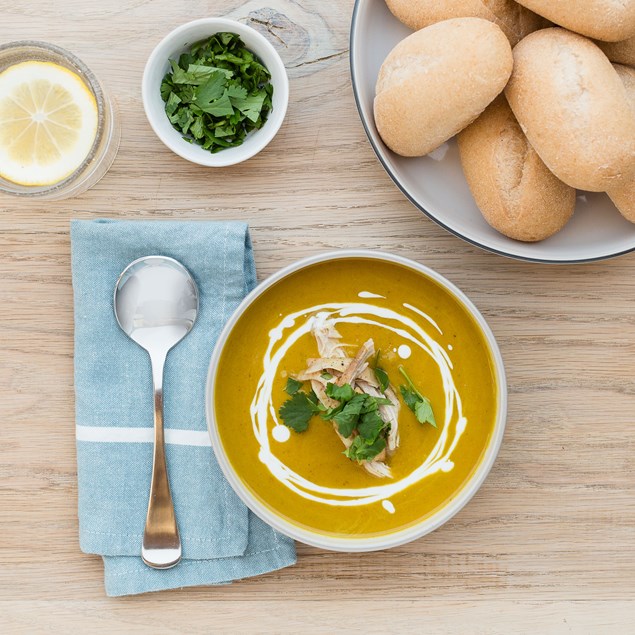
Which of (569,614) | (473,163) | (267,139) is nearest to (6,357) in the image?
(267,139)

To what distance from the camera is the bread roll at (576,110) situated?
1015mm

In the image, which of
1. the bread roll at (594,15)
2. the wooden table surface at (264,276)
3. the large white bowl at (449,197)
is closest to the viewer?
the bread roll at (594,15)

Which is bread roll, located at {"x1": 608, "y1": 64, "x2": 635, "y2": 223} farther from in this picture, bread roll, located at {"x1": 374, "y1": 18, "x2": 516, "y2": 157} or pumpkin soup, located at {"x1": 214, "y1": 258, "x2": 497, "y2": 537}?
pumpkin soup, located at {"x1": 214, "y1": 258, "x2": 497, "y2": 537}

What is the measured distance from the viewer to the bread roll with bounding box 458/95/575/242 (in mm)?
1104

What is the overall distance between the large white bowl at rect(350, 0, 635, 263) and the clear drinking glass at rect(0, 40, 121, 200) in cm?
41

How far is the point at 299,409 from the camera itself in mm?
1138

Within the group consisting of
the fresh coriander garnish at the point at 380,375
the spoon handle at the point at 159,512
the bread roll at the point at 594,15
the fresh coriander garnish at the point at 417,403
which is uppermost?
the bread roll at the point at 594,15

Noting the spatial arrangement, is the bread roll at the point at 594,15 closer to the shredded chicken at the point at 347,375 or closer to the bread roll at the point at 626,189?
the bread roll at the point at 626,189

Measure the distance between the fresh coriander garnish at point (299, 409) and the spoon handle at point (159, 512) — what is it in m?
0.22

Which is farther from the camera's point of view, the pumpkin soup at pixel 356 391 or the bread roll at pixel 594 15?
the pumpkin soup at pixel 356 391

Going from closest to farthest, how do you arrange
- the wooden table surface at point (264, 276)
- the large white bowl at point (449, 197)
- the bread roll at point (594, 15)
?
the bread roll at point (594, 15)
the large white bowl at point (449, 197)
the wooden table surface at point (264, 276)

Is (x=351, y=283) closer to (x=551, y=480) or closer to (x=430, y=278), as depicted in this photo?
(x=430, y=278)

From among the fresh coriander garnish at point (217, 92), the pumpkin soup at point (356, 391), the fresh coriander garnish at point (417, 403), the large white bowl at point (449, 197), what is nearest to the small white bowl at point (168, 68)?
the fresh coriander garnish at point (217, 92)

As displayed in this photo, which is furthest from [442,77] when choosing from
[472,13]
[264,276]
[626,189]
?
[264,276]
